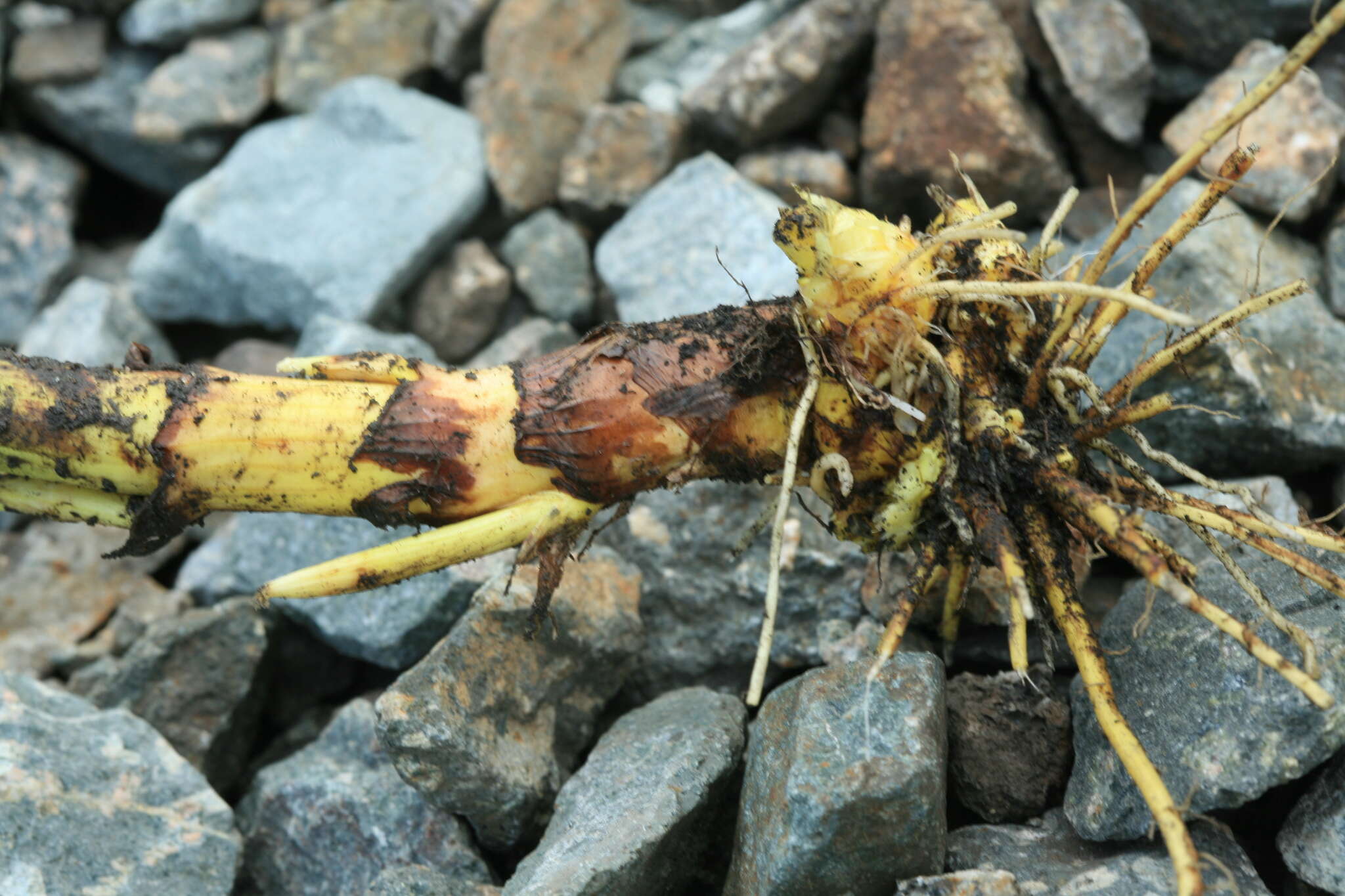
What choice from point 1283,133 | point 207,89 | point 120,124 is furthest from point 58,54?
point 1283,133

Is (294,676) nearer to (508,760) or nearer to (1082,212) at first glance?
(508,760)

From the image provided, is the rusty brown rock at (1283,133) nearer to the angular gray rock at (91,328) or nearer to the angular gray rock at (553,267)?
the angular gray rock at (553,267)

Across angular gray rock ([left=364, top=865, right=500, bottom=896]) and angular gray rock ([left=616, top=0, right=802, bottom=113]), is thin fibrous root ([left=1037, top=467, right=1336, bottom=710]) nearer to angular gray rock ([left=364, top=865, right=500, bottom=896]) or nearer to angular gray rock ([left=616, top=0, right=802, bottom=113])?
angular gray rock ([left=364, top=865, right=500, bottom=896])

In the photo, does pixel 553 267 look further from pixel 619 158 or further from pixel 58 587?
pixel 58 587

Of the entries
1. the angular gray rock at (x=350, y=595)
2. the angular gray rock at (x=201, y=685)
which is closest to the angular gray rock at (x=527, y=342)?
the angular gray rock at (x=350, y=595)

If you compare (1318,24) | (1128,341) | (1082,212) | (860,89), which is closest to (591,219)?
Result: (860,89)

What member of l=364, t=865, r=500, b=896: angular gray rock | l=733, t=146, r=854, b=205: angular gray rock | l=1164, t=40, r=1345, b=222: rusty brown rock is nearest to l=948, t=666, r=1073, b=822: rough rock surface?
l=364, t=865, r=500, b=896: angular gray rock
